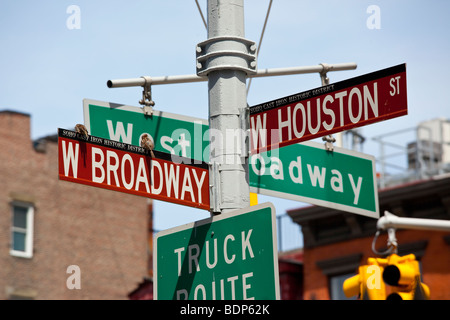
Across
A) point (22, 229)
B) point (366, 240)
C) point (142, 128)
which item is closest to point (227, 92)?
point (142, 128)

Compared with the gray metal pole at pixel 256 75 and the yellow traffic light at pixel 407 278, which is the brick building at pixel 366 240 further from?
the gray metal pole at pixel 256 75

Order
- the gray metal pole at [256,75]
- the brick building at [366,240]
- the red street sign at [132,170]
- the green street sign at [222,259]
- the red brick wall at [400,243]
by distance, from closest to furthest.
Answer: the green street sign at [222,259]
the red street sign at [132,170]
the gray metal pole at [256,75]
the red brick wall at [400,243]
the brick building at [366,240]

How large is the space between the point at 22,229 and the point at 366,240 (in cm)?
1439

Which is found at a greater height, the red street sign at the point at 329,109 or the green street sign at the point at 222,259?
the red street sign at the point at 329,109

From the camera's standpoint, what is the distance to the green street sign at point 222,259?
18.2 ft

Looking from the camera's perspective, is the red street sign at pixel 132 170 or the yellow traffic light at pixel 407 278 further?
the yellow traffic light at pixel 407 278

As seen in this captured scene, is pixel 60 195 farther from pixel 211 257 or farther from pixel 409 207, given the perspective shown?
pixel 211 257

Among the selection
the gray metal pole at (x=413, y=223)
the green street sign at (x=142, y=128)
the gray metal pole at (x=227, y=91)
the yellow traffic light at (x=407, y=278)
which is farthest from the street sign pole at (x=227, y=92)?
the yellow traffic light at (x=407, y=278)

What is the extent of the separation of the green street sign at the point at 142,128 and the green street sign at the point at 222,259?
82 centimetres

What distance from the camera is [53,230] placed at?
3472 centimetres

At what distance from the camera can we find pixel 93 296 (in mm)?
35438

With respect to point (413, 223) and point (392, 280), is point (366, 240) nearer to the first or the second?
point (392, 280)

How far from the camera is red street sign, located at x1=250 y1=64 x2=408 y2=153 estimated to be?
5.87 meters
